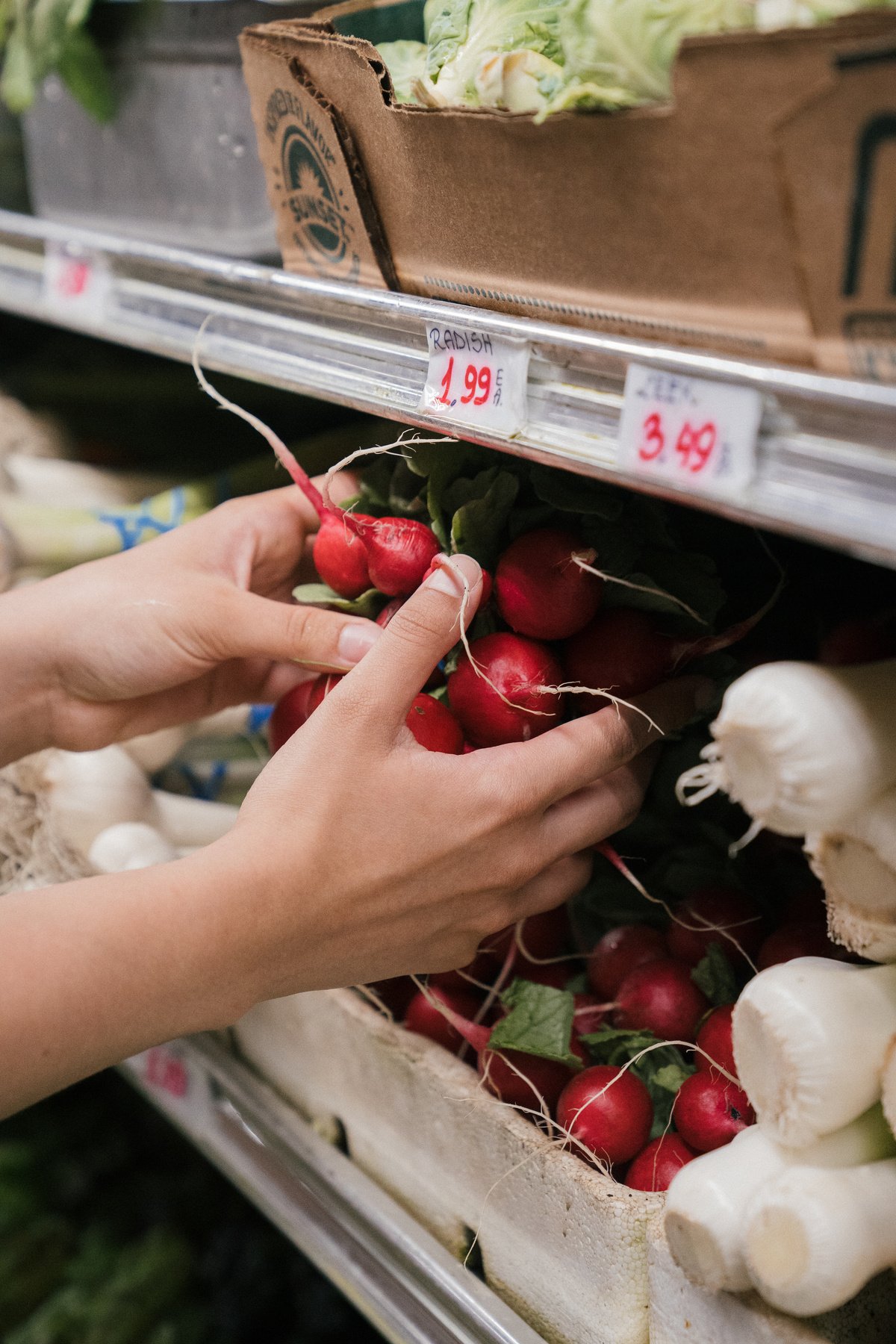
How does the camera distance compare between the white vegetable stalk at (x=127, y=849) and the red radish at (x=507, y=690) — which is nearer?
the red radish at (x=507, y=690)

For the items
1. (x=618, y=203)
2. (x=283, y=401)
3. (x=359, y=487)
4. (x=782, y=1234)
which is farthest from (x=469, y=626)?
(x=283, y=401)

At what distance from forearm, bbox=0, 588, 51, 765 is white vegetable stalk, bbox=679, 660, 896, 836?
0.76 m

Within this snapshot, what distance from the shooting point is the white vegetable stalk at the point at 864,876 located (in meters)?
0.58

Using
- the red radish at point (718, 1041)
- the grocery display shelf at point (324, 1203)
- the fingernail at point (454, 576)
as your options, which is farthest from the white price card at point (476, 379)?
the grocery display shelf at point (324, 1203)

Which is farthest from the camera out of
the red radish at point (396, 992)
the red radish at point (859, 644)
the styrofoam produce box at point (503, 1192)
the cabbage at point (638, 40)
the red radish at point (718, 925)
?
the red radish at point (396, 992)

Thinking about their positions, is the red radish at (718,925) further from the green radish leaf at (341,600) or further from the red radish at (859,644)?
the green radish leaf at (341,600)

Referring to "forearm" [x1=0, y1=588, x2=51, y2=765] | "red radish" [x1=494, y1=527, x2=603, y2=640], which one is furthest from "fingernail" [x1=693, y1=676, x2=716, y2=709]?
"forearm" [x1=0, y1=588, x2=51, y2=765]

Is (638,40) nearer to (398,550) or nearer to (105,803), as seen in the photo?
(398,550)

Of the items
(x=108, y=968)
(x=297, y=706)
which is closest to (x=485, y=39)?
(x=297, y=706)

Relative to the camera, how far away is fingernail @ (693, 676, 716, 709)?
88 centimetres

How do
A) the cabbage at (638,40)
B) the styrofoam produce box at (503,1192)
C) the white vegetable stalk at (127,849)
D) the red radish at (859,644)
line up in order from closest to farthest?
the cabbage at (638,40)
the styrofoam produce box at (503,1192)
the red radish at (859,644)
the white vegetable stalk at (127,849)

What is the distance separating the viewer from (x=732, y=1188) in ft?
2.08

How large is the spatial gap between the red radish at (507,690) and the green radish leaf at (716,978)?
0.79ft

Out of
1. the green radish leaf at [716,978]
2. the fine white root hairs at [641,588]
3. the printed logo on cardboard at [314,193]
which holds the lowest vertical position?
the green radish leaf at [716,978]
